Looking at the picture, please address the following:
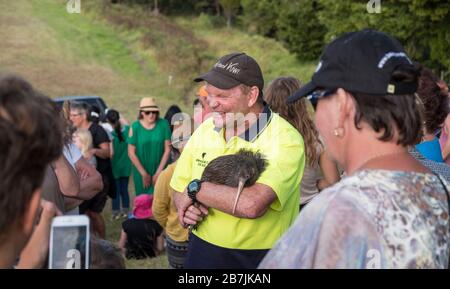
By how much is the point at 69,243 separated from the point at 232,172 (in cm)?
142

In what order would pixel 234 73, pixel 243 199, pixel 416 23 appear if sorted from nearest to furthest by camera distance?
pixel 243 199, pixel 234 73, pixel 416 23

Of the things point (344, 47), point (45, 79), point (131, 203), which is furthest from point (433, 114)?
point (45, 79)

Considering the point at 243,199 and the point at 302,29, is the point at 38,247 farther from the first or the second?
the point at 302,29

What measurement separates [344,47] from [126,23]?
3478cm

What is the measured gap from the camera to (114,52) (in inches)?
1251

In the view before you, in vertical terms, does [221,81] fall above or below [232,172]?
above

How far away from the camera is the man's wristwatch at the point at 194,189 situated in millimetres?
3109

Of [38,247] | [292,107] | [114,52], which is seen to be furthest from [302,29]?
[38,247]

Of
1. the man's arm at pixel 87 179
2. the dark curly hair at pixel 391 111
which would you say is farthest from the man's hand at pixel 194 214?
the dark curly hair at pixel 391 111

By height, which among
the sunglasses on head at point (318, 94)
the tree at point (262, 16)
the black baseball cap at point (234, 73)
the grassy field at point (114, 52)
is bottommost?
the sunglasses on head at point (318, 94)

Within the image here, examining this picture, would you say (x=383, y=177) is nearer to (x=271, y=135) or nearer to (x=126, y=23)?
(x=271, y=135)

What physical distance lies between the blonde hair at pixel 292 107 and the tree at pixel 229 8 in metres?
41.4

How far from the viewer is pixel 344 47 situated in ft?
5.77

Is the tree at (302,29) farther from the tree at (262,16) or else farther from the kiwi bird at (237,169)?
the kiwi bird at (237,169)
